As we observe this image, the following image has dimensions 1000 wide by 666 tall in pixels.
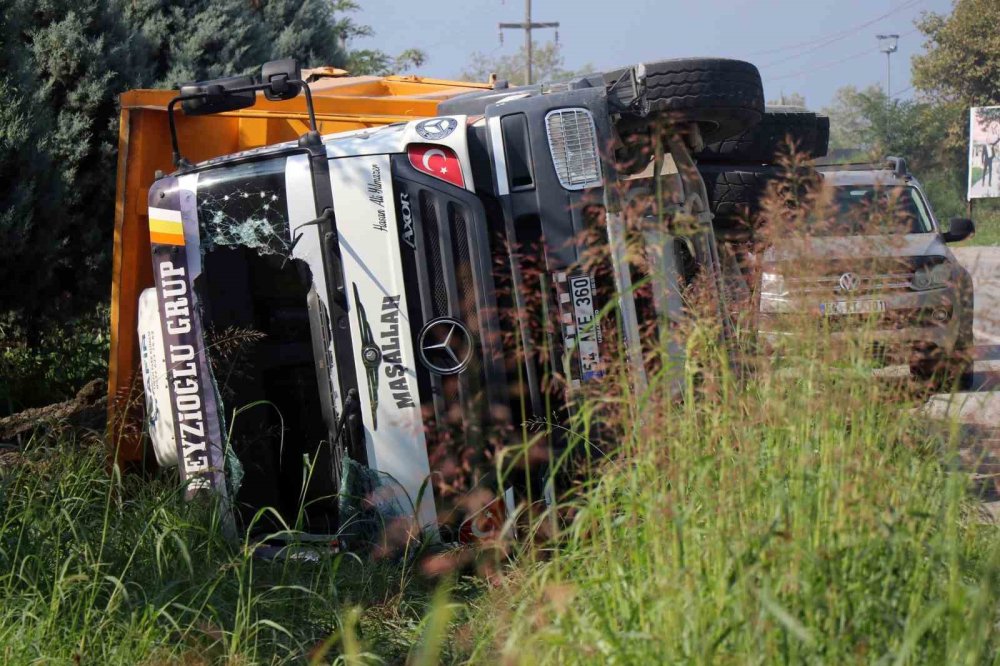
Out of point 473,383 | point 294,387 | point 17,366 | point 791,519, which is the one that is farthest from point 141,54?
point 791,519

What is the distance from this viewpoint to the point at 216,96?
5645 mm

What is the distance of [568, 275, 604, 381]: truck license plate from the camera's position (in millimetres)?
5078

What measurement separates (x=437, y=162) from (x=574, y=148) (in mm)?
625

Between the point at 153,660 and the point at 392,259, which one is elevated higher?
the point at 392,259

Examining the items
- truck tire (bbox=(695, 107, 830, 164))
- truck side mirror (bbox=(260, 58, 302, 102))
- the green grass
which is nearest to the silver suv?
the green grass

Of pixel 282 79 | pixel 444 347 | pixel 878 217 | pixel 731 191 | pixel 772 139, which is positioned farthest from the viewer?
pixel 772 139

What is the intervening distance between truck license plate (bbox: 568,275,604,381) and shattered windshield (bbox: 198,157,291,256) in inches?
49.5

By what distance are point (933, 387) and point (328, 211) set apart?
2.53m

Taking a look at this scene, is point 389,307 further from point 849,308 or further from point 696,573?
point 696,573

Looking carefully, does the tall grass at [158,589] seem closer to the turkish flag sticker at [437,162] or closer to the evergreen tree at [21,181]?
the turkish flag sticker at [437,162]

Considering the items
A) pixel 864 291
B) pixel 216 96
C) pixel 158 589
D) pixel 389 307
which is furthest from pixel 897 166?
pixel 158 589

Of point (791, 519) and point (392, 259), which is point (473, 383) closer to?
point (392, 259)

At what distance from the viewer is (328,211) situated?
4.82m

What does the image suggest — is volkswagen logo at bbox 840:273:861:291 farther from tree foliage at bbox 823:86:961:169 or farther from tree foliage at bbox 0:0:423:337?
tree foliage at bbox 823:86:961:169
